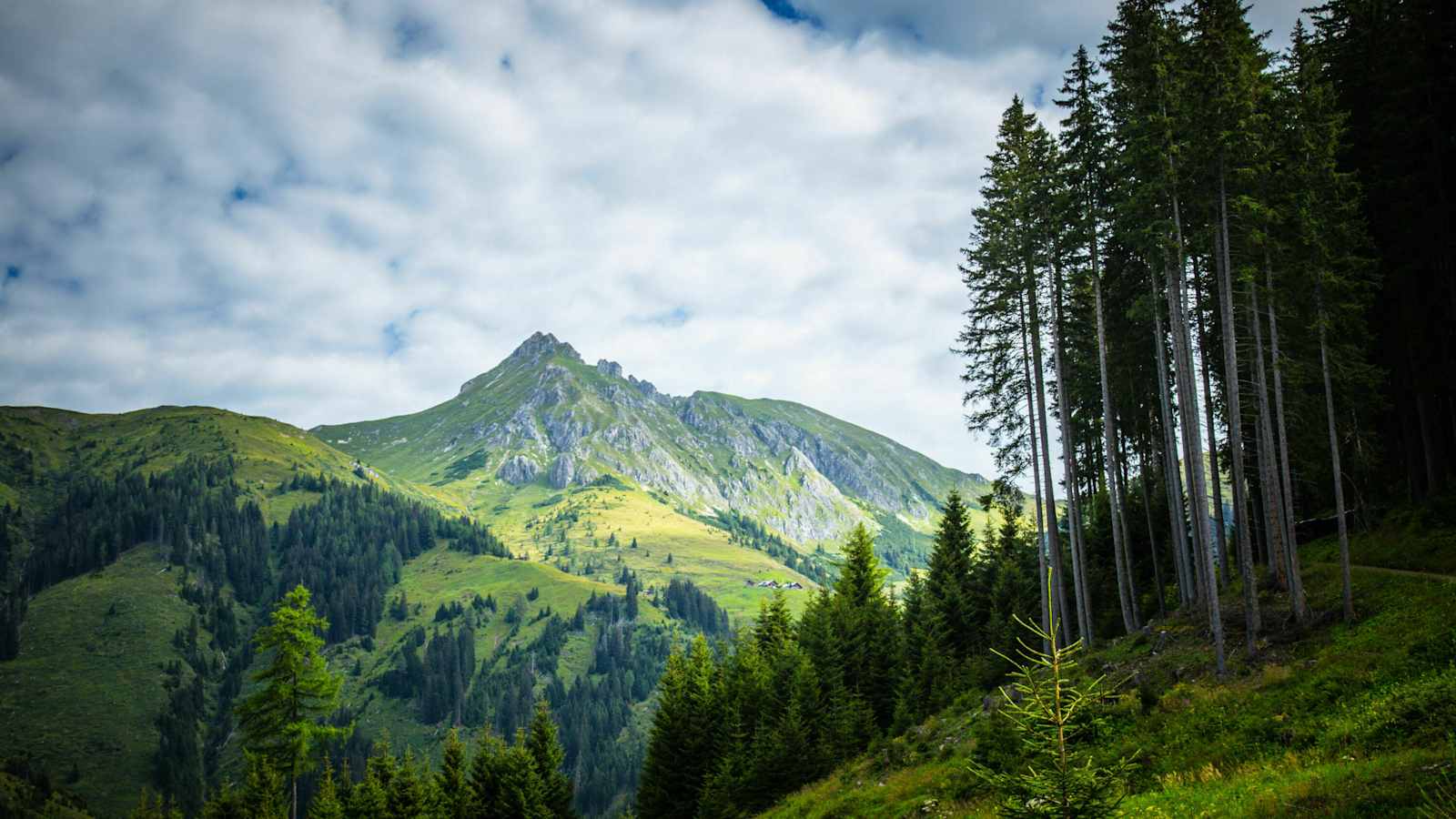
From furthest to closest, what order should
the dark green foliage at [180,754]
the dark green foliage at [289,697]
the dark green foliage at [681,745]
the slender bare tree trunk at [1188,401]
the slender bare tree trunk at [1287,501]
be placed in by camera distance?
1. the dark green foliage at [180,754]
2. the dark green foliage at [681,745]
3. the dark green foliage at [289,697]
4. the slender bare tree trunk at [1287,501]
5. the slender bare tree trunk at [1188,401]

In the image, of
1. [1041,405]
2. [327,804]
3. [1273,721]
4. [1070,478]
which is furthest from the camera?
[327,804]

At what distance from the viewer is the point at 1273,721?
60.7ft

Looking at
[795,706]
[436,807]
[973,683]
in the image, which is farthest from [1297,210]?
[436,807]

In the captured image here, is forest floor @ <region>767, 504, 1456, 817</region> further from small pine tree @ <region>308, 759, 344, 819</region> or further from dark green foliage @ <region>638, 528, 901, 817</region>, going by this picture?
small pine tree @ <region>308, 759, 344, 819</region>

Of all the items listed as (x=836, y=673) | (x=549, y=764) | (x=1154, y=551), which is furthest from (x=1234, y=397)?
(x=549, y=764)

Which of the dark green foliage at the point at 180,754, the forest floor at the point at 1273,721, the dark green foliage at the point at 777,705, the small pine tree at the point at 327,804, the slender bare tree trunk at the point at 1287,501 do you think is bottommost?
the dark green foliage at the point at 180,754

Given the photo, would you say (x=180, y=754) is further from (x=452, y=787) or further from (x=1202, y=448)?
(x=1202, y=448)

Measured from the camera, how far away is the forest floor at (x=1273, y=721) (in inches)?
516

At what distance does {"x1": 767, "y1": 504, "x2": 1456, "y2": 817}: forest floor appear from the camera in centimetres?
1309

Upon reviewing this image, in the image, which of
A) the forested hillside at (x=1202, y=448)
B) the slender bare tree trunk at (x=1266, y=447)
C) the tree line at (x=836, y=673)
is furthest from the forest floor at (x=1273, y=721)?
the tree line at (x=836, y=673)

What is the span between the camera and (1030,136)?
111ft

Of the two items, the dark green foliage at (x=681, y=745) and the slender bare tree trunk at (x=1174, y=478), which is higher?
the slender bare tree trunk at (x=1174, y=478)

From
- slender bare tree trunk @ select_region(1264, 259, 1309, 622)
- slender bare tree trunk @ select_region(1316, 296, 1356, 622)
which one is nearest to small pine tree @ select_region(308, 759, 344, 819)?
slender bare tree trunk @ select_region(1264, 259, 1309, 622)

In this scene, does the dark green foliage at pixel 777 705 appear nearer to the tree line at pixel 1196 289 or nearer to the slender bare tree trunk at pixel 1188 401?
the tree line at pixel 1196 289
